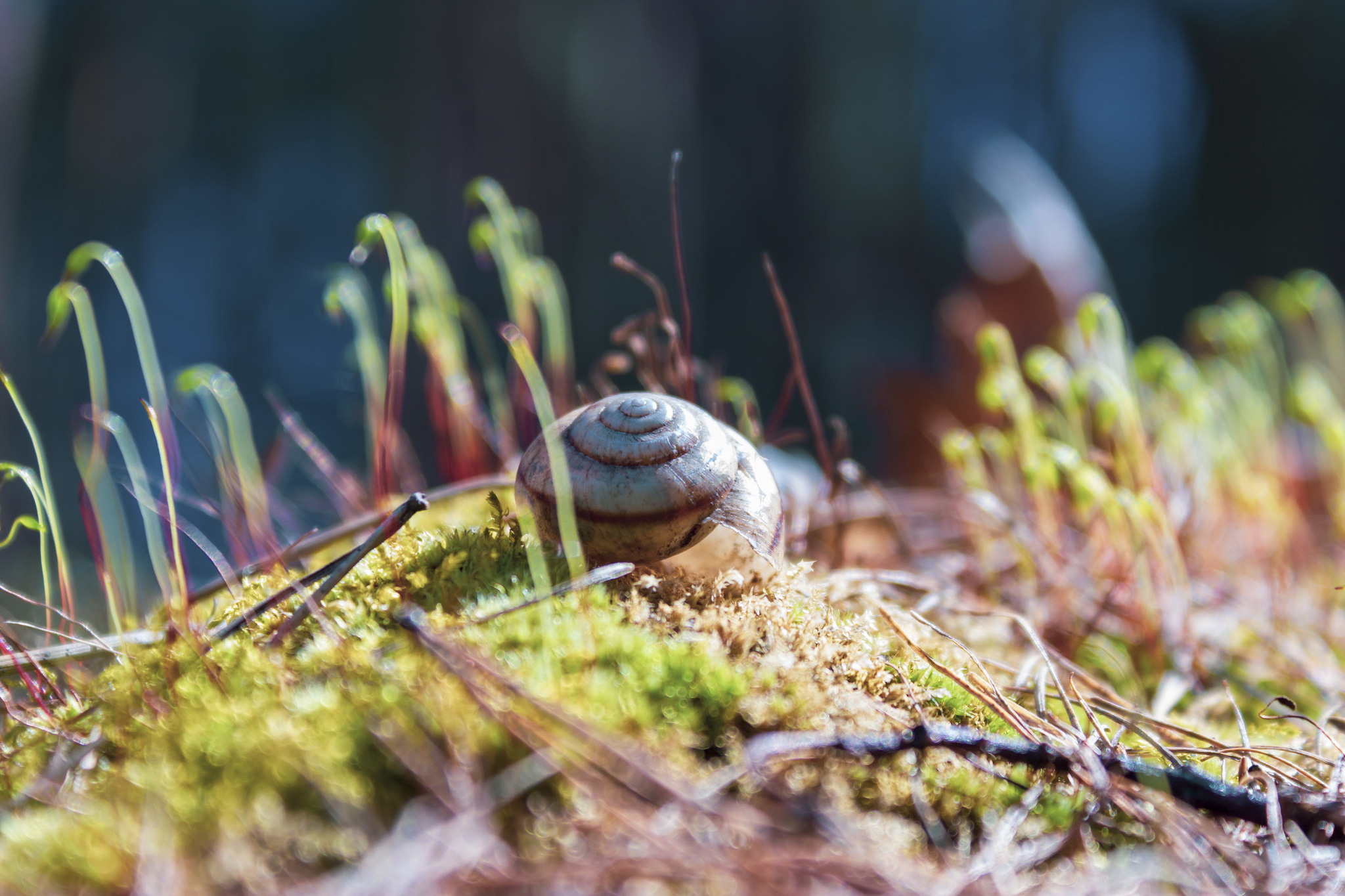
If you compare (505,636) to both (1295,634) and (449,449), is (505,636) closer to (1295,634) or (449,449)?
(449,449)

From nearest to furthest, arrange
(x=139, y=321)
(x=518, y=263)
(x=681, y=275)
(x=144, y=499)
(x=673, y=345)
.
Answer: (x=144, y=499), (x=139, y=321), (x=681, y=275), (x=673, y=345), (x=518, y=263)

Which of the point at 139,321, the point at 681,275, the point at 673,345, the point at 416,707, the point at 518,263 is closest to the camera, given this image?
the point at 416,707

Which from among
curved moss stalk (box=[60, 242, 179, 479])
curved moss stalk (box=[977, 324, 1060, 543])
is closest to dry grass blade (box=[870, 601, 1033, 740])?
curved moss stalk (box=[977, 324, 1060, 543])

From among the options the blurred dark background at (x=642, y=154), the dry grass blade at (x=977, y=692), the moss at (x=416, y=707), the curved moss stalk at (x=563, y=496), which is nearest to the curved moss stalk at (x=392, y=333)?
the curved moss stalk at (x=563, y=496)

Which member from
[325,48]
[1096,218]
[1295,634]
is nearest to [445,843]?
[1295,634]

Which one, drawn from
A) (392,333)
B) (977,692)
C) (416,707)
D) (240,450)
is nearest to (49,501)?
(240,450)

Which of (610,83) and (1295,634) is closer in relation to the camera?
(1295,634)

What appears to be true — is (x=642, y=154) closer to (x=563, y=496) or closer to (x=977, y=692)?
(x=563, y=496)
